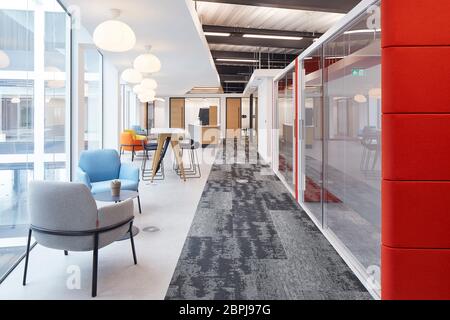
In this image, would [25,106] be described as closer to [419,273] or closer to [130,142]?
[419,273]

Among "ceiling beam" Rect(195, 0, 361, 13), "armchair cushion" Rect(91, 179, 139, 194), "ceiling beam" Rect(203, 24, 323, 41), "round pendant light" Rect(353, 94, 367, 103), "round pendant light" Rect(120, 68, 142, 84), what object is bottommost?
"armchair cushion" Rect(91, 179, 139, 194)

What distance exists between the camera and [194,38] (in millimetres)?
7367

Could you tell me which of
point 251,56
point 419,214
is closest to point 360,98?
point 419,214

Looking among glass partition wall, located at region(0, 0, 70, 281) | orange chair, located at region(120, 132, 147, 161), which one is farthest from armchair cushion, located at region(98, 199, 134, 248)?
orange chair, located at region(120, 132, 147, 161)

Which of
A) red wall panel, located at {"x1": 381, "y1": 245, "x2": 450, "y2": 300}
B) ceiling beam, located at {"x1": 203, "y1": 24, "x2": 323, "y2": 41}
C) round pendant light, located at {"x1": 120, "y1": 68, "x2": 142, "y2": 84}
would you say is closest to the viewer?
red wall panel, located at {"x1": 381, "y1": 245, "x2": 450, "y2": 300}

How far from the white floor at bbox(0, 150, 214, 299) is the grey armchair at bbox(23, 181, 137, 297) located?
0.16 meters

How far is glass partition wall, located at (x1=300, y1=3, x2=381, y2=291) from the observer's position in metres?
3.95

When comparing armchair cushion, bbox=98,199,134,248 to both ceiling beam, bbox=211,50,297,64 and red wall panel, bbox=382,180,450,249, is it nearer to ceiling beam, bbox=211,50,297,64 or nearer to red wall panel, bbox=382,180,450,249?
red wall panel, bbox=382,180,450,249

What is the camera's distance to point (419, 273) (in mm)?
2512

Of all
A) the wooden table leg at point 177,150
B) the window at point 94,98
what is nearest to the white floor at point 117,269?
the wooden table leg at point 177,150

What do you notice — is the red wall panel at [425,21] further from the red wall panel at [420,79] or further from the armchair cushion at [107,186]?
the armchair cushion at [107,186]

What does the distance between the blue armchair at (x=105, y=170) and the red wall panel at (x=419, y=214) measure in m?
3.60
